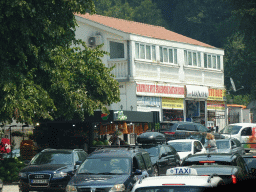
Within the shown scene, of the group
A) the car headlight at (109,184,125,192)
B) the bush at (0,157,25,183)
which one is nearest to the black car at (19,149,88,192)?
the bush at (0,157,25,183)

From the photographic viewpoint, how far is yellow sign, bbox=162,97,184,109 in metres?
42.6

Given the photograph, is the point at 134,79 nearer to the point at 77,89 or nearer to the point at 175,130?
the point at 175,130

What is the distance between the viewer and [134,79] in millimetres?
39719

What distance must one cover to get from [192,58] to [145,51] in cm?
652

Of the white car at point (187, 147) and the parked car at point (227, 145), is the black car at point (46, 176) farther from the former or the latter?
the parked car at point (227, 145)

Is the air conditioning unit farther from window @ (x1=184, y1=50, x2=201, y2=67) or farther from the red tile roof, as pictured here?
window @ (x1=184, y1=50, x2=201, y2=67)

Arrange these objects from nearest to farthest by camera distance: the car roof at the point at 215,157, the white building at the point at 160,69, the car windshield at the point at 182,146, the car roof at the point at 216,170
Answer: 1. the car roof at the point at 216,170
2. the car roof at the point at 215,157
3. the car windshield at the point at 182,146
4. the white building at the point at 160,69

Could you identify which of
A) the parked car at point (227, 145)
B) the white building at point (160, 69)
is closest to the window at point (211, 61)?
the white building at point (160, 69)

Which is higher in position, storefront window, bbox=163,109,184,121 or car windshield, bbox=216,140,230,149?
storefront window, bbox=163,109,184,121

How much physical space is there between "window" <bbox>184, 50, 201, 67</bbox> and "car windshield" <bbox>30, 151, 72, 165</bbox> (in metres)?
27.5

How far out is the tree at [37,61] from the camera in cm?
1958

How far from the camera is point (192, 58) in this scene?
153 feet

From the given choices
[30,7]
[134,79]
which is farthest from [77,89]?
[134,79]

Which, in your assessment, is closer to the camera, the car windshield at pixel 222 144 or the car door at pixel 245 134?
the car windshield at pixel 222 144
